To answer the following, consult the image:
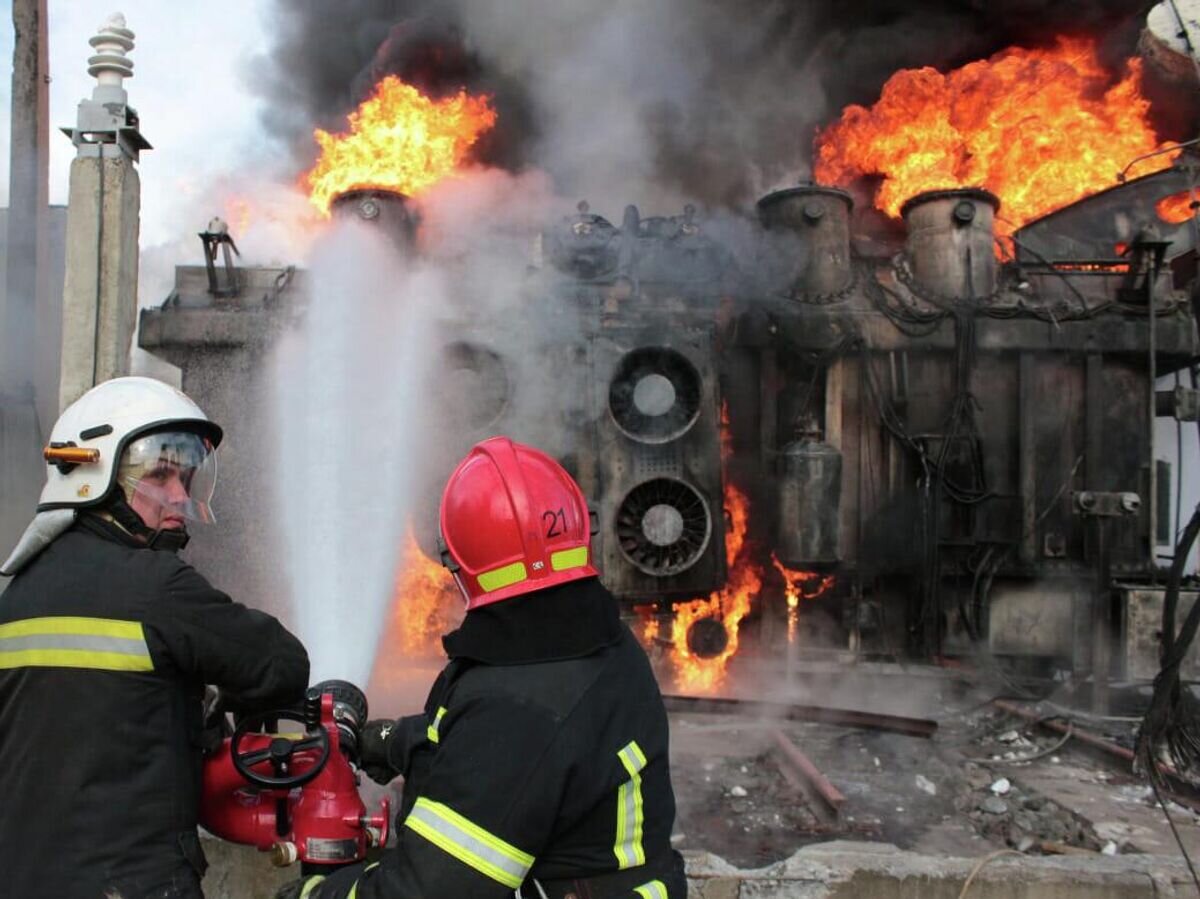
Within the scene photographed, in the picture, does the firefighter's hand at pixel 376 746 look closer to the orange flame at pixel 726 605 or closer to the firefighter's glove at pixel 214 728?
the firefighter's glove at pixel 214 728

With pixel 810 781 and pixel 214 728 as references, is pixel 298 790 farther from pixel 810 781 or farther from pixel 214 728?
pixel 810 781

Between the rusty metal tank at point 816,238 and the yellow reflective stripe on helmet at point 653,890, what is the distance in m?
9.18

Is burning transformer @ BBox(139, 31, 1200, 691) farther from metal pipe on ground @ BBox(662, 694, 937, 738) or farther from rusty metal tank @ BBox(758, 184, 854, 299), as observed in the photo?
metal pipe on ground @ BBox(662, 694, 937, 738)

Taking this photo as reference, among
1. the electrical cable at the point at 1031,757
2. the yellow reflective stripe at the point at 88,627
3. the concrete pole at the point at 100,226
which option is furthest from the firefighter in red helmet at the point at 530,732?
the electrical cable at the point at 1031,757

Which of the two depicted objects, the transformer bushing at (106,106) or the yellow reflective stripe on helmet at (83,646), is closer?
the yellow reflective stripe on helmet at (83,646)

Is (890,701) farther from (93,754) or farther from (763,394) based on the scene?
(93,754)

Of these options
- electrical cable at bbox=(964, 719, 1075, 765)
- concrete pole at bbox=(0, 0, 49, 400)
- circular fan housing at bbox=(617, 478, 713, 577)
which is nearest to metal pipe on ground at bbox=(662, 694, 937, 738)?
electrical cable at bbox=(964, 719, 1075, 765)

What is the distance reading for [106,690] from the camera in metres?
2.06

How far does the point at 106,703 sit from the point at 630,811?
1.27 meters

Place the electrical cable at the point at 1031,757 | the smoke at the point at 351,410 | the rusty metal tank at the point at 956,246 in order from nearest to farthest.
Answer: the electrical cable at the point at 1031,757, the smoke at the point at 351,410, the rusty metal tank at the point at 956,246

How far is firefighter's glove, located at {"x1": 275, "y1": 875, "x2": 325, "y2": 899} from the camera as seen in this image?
185 cm

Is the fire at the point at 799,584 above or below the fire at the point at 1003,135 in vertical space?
below

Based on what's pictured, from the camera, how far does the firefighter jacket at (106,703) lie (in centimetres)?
204

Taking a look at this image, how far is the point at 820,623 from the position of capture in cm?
1021
